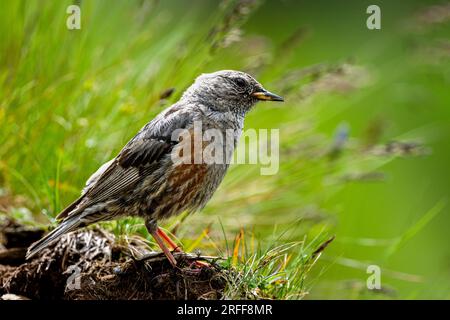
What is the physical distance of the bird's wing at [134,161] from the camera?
13.8 feet

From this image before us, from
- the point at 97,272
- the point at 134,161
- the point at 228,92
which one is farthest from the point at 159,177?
the point at 228,92

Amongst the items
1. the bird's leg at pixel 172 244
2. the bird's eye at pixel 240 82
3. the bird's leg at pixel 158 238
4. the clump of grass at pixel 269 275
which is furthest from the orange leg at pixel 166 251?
the bird's eye at pixel 240 82

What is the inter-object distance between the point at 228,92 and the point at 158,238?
1071 millimetres

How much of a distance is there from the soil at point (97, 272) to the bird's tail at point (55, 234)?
227 millimetres

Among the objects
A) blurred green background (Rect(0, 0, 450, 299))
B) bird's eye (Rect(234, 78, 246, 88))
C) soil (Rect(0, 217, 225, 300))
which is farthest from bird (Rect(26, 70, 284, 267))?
bird's eye (Rect(234, 78, 246, 88))

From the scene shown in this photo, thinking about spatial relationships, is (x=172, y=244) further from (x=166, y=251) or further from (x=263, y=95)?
(x=263, y=95)

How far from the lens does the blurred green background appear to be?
4.83 m

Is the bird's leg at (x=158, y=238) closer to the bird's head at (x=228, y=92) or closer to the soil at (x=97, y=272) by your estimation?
the soil at (x=97, y=272)

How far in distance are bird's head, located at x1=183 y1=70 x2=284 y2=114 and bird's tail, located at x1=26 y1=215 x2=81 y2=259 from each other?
1.06 meters

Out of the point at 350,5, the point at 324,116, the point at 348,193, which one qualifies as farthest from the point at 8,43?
the point at 350,5

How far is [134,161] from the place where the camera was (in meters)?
4.31

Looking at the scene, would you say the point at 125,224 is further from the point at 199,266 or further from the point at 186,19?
the point at 186,19

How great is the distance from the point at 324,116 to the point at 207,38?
6.29 ft

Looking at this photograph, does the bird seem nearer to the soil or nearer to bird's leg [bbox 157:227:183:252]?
bird's leg [bbox 157:227:183:252]
